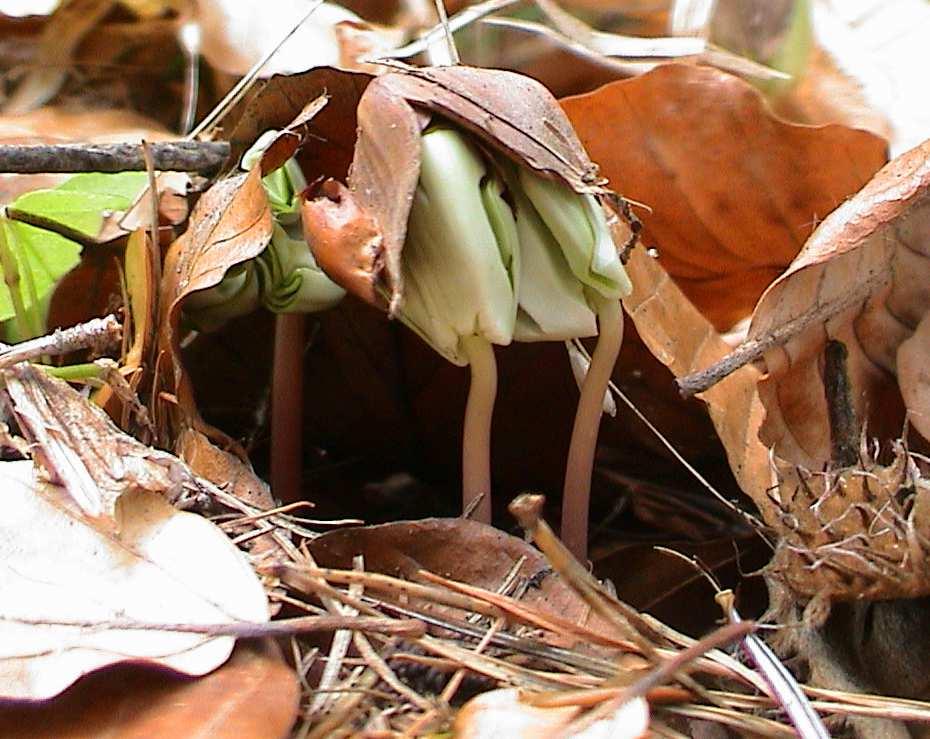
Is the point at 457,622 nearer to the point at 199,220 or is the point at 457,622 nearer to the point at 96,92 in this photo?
the point at 199,220

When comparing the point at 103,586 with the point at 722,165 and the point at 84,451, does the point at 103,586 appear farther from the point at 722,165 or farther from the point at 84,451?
the point at 722,165

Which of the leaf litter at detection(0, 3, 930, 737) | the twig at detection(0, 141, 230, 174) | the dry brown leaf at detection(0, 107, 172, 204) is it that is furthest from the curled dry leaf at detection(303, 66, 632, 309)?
the dry brown leaf at detection(0, 107, 172, 204)

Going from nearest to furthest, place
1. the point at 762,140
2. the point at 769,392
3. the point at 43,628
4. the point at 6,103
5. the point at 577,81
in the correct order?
the point at 43,628
the point at 769,392
the point at 762,140
the point at 577,81
the point at 6,103

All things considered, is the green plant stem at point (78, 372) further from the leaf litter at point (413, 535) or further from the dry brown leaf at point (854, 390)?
the dry brown leaf at point (854, 390)

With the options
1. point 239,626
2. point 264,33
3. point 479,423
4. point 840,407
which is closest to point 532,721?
point 239,626

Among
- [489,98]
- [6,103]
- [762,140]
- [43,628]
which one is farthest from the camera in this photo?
[6,103]

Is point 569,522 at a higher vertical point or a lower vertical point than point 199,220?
lower

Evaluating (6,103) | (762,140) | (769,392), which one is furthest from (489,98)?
(6,103)
